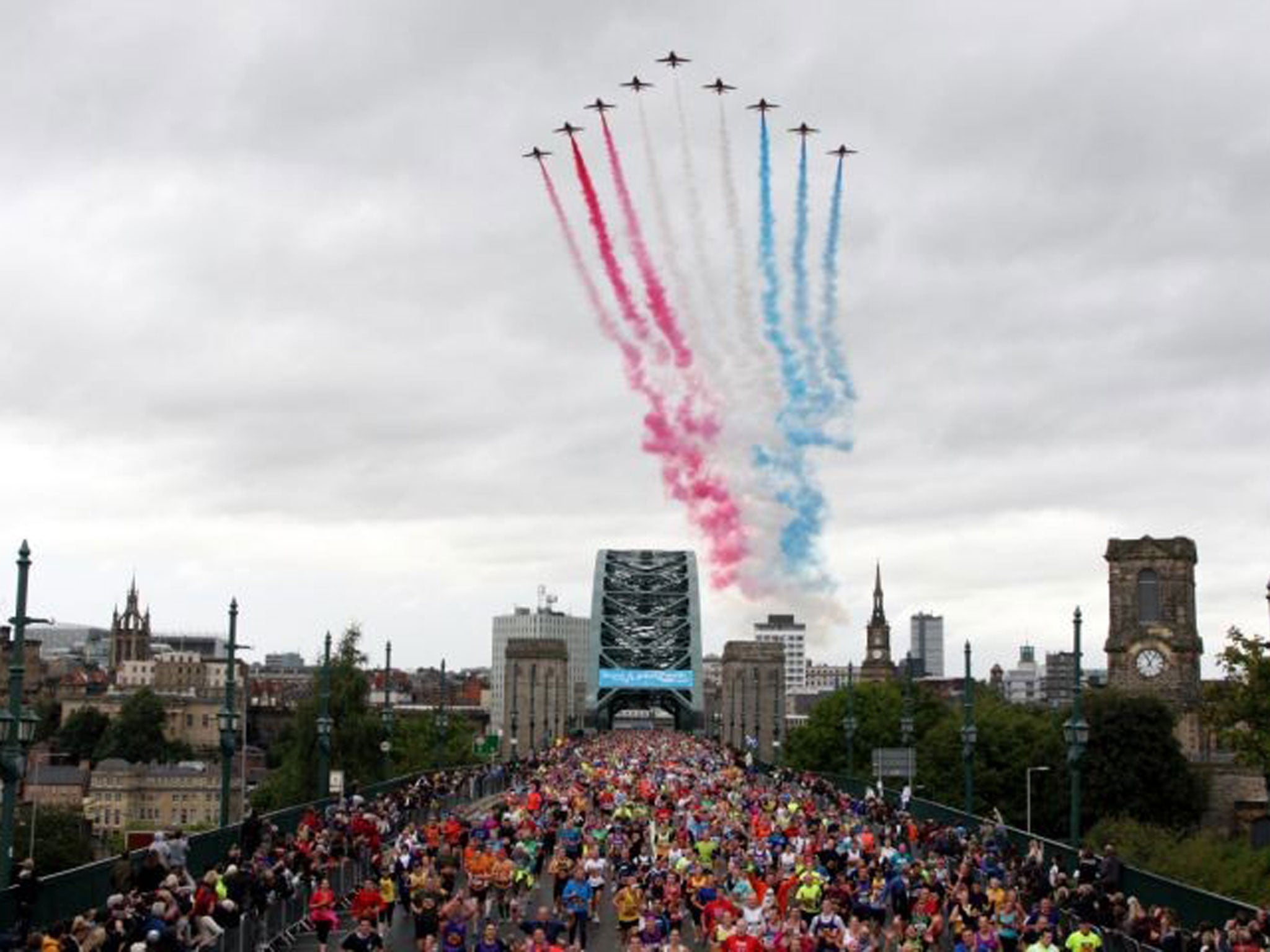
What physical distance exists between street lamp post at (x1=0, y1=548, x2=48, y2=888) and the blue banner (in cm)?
16381

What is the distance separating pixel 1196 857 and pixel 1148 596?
66.4 metres

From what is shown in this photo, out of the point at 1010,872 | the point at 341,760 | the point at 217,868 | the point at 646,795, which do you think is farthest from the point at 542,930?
the point at 341,760

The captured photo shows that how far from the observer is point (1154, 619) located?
448ft

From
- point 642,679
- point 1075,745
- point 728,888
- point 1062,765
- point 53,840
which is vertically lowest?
point 53,840

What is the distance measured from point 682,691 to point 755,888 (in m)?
170

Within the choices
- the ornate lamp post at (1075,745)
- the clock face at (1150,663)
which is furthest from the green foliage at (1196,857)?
the clock face at (1150,663)

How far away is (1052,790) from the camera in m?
107

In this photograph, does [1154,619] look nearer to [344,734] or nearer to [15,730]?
[344,734]

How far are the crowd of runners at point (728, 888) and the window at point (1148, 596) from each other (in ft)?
314

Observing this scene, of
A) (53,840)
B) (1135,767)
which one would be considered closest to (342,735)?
(53,840)

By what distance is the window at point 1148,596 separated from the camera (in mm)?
136625

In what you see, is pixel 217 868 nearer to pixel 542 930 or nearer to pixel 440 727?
pixel 542 930

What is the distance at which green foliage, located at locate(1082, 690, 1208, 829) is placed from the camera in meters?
101

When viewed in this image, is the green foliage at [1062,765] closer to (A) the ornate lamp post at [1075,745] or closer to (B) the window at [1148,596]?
(B) the window at [1148,596]
